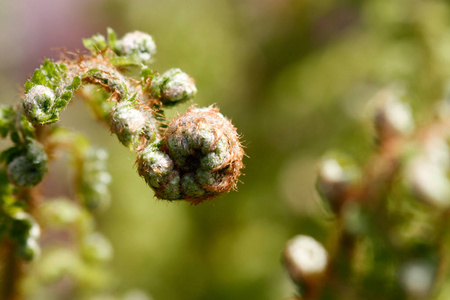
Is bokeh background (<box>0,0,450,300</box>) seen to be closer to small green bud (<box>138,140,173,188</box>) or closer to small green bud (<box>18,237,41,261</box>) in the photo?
small green bud (<box>18,237,41,261</box>)

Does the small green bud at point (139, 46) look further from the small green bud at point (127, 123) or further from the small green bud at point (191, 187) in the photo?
the small green bud at point (191, 187)

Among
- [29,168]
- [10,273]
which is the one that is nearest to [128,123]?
[29,168]

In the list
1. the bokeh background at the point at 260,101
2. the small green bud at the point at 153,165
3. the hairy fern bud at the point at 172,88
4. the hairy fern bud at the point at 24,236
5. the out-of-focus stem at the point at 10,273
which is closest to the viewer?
the small green bud at the point at 153,165

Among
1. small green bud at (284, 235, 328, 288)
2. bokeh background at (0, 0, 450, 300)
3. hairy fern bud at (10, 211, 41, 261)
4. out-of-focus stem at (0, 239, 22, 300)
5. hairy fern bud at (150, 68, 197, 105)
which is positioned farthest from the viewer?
bokeh background at (0, 0, 450, 300)

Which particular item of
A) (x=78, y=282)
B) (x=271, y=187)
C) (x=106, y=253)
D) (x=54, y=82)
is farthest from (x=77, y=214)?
(x=271, y=187)

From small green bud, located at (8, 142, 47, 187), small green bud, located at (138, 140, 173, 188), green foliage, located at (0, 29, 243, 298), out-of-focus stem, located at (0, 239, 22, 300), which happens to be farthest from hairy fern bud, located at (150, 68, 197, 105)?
out-of-focus stem, located at (0, 239, 22, 300)

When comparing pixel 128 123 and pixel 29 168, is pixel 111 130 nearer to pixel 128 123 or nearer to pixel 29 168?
pixel 128 123

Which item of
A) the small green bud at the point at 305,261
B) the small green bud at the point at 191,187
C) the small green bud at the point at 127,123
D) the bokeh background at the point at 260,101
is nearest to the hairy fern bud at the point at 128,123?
the small green bud at the point at 127,123

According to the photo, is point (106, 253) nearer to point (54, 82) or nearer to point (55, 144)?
point (55, 144)
